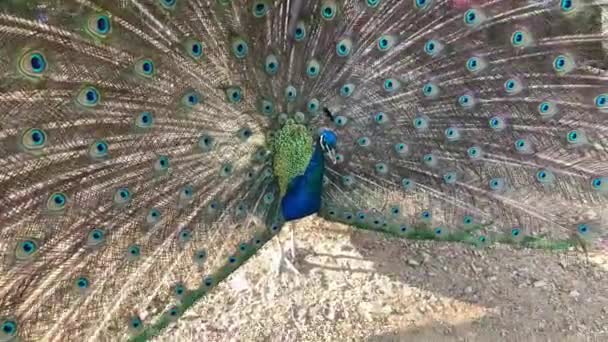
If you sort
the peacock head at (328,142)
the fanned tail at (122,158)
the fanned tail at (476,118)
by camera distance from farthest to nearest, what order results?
1. the peacock head at (328,142)
2. the fanned tail at (476,118)
3. the fanned tail at (122,158)

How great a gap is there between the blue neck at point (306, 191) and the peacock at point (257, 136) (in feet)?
0.04

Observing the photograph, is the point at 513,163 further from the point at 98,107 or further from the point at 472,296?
the point at 98,107

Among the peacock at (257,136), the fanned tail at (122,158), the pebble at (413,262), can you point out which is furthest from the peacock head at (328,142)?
the pebble at (413,262)

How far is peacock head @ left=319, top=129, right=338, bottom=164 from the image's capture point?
8.62ft

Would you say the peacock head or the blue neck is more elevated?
the peacock head

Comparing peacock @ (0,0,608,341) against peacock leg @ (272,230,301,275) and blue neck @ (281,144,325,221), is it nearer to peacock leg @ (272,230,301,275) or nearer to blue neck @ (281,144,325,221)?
blue neck @ (281,144,325,221)

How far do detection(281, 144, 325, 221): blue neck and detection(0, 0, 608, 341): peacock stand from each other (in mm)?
13

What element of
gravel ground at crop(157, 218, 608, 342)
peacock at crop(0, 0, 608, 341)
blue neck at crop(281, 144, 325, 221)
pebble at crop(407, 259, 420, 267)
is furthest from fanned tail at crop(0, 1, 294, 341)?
pebble at crop(407, 259, 420, 267)

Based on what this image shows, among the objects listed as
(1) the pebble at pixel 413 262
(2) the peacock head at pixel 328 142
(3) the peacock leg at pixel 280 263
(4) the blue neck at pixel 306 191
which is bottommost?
(3) the peacock leg at pixel 280 263

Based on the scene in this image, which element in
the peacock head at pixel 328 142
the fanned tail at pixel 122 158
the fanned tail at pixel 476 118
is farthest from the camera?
the peacock head at pixel 328 142

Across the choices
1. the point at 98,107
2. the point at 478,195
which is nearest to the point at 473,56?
the point at 478,195

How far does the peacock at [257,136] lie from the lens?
73.5 inches

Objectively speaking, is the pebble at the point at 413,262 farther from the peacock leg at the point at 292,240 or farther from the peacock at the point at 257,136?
the peacock leg at the point at 292,240

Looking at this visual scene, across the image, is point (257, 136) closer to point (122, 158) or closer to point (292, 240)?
point (122, 158)
